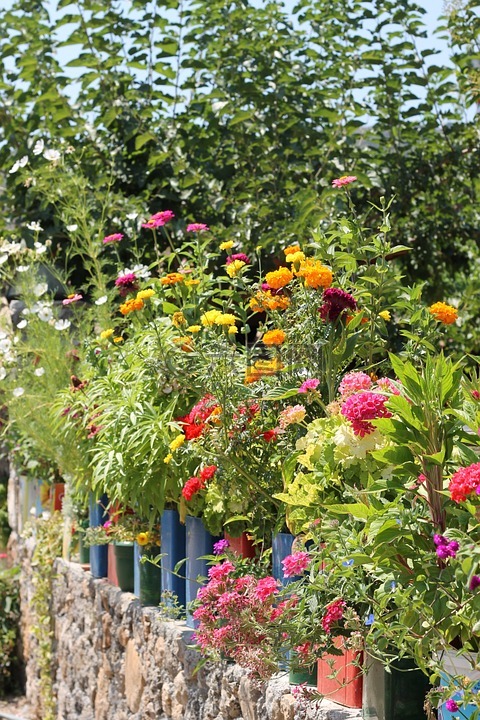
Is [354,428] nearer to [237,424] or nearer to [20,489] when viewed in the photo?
[237,424]

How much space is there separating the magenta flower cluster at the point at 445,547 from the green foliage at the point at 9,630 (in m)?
5.17

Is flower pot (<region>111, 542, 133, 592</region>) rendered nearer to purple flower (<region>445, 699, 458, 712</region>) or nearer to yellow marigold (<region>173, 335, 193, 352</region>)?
yellow marigold (<region>173, 335, 193, 352</region>)

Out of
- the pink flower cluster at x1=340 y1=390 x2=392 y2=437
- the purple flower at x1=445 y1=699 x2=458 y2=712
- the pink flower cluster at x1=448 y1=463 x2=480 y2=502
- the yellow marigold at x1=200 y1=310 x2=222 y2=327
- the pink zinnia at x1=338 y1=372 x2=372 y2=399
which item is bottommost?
the purple flower at x1=445 y1=699 x2=458 y2=712

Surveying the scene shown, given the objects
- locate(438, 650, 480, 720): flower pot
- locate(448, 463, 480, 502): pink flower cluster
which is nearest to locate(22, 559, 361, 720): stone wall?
locate(438, 650, 480, 720): flower pot

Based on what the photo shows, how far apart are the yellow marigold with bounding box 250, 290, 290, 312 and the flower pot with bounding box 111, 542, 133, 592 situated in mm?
1468

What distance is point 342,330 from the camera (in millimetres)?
2613

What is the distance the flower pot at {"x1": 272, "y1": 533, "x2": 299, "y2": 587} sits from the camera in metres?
2.57

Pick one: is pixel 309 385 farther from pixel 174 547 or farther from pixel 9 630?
pixel 9 630

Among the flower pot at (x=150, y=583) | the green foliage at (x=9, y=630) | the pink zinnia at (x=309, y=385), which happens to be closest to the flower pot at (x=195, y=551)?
the flower pot at (x=150, y=583)

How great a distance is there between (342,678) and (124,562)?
1790 mm

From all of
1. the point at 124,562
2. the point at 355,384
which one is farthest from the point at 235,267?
the point at 124,562

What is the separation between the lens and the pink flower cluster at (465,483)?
5.32 ft

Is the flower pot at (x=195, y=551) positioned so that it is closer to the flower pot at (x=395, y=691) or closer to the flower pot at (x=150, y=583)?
the flower pot at (x=150, y=583)

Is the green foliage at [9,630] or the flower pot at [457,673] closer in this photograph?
the flower pot at [457,673]
